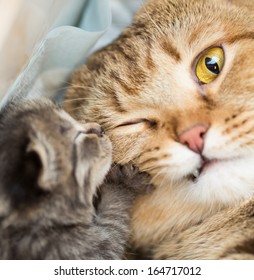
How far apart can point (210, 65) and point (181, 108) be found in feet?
0.69

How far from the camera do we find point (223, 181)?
56.6 inches

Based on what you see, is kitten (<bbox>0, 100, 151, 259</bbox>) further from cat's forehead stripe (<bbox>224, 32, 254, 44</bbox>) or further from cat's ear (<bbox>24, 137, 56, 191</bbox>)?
cat's forehead stripe (<bbox>224, 32, 254, 44</bbox>)

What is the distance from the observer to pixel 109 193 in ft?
5.47

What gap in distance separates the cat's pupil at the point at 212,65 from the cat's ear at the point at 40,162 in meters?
0.61

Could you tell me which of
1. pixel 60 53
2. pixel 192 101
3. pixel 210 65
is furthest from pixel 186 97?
pixel 60 53

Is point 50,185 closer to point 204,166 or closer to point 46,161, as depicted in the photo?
point 46,161

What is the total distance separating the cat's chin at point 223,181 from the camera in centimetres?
142

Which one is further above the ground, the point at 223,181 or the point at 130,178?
the point at 223,181

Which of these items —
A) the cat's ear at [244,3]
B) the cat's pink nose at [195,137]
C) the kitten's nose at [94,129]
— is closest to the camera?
the cat's pink nose at [195,137]

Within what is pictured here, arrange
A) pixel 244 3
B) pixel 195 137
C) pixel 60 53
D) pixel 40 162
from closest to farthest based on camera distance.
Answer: pixel 40 162, pixel 195 137, pixel 244 3, pixel 60 53

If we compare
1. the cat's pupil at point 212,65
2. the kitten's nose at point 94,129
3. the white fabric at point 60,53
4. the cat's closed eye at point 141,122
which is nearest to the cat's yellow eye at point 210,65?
the cat's pupil at point 212,65

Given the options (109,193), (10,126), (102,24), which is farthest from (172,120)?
(102,24)

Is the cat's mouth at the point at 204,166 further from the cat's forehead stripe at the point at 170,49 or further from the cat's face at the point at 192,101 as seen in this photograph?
the cat's forehead stripe at the point at 170,49

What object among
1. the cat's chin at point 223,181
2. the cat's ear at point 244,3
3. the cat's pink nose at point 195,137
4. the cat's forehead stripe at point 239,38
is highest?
the cat's ear at point 244,3
